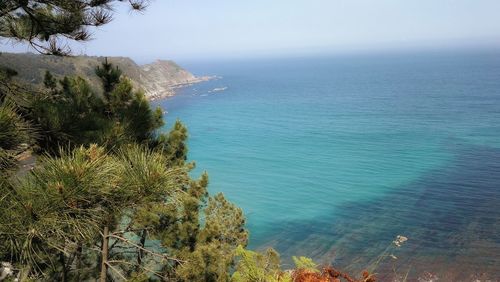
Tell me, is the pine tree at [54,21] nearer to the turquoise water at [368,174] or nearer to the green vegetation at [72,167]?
the green vegetation at [72,167]

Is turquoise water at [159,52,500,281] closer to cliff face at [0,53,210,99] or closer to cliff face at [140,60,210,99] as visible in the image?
cliff face at [0,53,210,99]

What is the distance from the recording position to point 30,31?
5898 millimetres

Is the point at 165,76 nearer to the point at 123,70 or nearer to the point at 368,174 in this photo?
the point at 123,70

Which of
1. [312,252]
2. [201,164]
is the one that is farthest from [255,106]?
[312,252]

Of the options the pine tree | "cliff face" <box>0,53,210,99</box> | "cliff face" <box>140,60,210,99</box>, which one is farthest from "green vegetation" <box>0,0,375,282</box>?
"cliff face" <box>140,60,210,99</box>

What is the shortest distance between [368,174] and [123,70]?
36.6 meters

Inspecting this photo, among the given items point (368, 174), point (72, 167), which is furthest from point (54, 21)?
point (368, 174)

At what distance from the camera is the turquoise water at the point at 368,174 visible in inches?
922

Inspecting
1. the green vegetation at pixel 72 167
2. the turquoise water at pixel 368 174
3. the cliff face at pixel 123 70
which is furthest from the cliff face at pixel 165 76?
the green vegetation at pixel 72 167

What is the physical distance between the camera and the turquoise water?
23422mm

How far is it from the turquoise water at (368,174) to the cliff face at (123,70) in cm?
1544

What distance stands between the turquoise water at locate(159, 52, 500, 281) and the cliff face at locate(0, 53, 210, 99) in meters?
15.4

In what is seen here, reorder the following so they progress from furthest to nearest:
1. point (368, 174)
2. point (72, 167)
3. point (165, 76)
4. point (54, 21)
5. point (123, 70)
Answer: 1. point (165, 76)
2. point (123, 70)
3. point (368, 174)
4. point (54, 21)
5. point (72, 167)

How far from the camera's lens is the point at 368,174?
3875 cm
